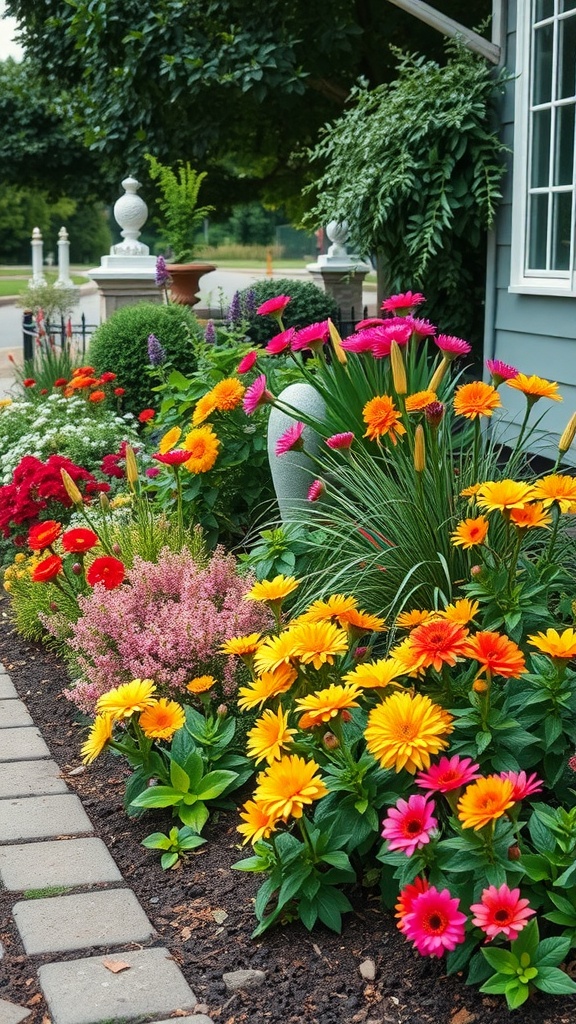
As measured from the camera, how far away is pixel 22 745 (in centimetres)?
317

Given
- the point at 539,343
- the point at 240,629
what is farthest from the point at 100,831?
the point at 539,343

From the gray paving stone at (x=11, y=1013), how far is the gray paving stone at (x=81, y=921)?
17 centimetres

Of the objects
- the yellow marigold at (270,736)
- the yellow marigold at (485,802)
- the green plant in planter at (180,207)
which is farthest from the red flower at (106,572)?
the green plant in planter at (180,207)

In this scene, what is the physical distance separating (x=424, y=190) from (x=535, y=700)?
4627 millimetres

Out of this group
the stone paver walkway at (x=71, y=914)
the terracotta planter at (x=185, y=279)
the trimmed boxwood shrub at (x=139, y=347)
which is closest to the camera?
the stone paver walkway at (x=71, y=914)

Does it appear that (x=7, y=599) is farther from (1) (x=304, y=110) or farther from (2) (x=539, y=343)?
(1) (x=304, y=110)

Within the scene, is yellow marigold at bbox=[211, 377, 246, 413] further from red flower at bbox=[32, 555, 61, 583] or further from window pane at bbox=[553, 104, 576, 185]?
window pane at bbox=[553, 104, 576, 185]

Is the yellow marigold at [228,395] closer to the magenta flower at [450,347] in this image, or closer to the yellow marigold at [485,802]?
the magenta flower at [450,347]

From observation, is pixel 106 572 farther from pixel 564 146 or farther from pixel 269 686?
pixel 564 146

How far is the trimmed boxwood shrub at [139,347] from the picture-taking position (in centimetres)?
705

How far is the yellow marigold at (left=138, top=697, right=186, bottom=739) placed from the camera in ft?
8.03

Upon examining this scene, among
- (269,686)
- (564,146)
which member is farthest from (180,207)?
(269,686)

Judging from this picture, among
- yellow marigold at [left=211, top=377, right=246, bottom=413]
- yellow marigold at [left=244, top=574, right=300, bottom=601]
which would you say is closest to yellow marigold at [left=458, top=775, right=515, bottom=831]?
yellow marigold at [left=244, top=574, right=300, bottom=601]

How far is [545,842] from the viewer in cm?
200
